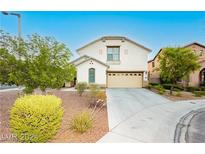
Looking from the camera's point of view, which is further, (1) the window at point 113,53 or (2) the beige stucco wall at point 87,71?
(1) the window at point 113,53

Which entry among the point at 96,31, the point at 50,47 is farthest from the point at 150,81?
the point at 50,47

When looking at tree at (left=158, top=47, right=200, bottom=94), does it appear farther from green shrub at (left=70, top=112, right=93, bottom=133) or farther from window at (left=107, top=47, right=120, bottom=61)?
green shrub at (left=70, top=112, right=93, bottom=133)

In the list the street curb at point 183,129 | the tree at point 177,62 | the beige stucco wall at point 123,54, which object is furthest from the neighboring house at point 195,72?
the street curb at point 183,129

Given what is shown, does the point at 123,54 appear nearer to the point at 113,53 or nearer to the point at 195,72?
the point at 113,53

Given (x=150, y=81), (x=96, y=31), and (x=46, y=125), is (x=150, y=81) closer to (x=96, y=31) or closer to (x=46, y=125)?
(x=96, y=31)

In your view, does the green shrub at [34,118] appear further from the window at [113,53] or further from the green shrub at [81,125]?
the window at [113,53]

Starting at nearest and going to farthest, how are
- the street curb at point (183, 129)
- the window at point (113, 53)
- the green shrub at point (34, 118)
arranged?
the green shrub at point (34, 118) → the street curb at point (183, 129) → the window at point (113, 53)

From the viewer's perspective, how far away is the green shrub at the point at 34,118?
463cm

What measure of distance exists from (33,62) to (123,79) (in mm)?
15941

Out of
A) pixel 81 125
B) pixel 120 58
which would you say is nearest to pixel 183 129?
pixel 81 125

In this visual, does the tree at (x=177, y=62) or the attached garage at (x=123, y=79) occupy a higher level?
the tree at (x=177, y=62)

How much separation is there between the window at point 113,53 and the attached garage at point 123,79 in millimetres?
1820
